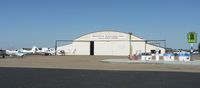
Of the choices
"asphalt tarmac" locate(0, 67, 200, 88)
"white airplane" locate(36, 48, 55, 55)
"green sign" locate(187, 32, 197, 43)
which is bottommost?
"asphalt tarmac" locate(0, 67, 200, 88)

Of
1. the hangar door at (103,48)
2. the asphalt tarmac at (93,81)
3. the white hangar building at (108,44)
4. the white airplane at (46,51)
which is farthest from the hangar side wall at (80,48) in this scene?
the asphalt tarmac at (93,81)

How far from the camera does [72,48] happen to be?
326 ft

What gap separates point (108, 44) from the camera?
315ft

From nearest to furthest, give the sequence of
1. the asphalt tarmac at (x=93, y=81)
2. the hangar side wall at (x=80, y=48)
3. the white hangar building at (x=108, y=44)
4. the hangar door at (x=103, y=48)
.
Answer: the asphalt tarmac at (x=93, y=81) → the white hangar building at (x=108, y=44) → the hangar door at (x=103, y=48) → the hangar side wall at (x=80, y=48)

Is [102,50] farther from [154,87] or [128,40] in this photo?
[154,87]

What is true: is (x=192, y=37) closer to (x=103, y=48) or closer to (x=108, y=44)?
(x=108, y=44)

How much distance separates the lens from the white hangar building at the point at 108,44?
95688 mm

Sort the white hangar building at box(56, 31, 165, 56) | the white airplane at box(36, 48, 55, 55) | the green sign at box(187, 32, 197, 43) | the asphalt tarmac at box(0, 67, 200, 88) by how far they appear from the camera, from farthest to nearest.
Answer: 1. the white airplane at box(36, 48, 55, 55)
2. the white hangar building at box(56, 31, 165, 56)
3. the green sign at box(187, 32, 197, 43)
4. the asphalt tarmac at box(0, 67, 200, 88)

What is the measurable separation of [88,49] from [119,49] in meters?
7.92

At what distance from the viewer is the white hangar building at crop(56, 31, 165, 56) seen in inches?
3767

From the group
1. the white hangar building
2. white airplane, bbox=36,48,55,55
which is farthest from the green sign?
white airplane, bbox=36,48,55,55

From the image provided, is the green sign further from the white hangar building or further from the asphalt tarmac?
the white hangar building

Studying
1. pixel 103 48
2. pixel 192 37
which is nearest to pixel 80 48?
pixel 103 48

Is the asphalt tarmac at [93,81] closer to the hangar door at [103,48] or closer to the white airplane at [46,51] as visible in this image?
the hangar door at [103,48]
